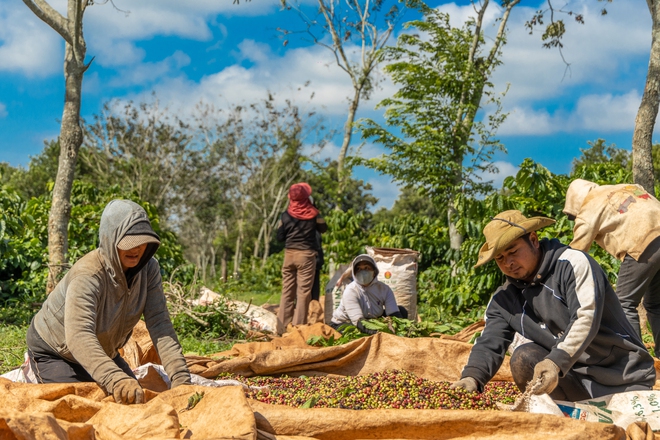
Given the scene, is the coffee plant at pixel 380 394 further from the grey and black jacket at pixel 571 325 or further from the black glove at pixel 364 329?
the black glove at pixel 364 329

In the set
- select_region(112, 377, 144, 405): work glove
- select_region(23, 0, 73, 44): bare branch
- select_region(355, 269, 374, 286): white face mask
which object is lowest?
select_region(112, 377, 144, 405): work glove

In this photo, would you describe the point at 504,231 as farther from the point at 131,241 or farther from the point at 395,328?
the point at 395,328

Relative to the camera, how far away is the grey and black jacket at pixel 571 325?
2.75 meters

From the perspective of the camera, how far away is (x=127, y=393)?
8.52 ft

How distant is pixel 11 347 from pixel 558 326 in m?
4.21

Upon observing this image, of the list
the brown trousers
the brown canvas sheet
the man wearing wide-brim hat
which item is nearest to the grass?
the brown canvas sheet

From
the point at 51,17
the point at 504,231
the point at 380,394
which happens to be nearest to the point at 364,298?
the point at 380,394

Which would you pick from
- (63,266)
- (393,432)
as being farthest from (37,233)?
(393,432)

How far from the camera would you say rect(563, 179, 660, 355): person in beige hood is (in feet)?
12.2

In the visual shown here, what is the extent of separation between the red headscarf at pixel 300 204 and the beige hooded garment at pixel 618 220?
3.85 m

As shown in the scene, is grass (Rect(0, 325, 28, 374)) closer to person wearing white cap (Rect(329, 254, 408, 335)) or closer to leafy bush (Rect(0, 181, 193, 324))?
leafy bush (Rect(0, 181, 193, 324))

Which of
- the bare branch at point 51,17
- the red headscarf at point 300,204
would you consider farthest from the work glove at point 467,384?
the bare branch at point 51,17

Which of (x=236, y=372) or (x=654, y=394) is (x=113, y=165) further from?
(x=654, y=394)

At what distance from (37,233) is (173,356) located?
636cm
